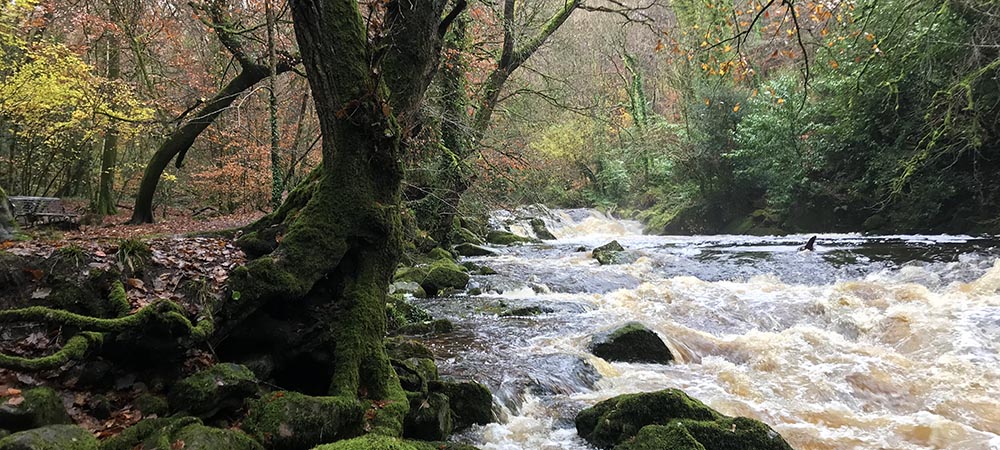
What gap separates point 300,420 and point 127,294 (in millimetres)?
1486

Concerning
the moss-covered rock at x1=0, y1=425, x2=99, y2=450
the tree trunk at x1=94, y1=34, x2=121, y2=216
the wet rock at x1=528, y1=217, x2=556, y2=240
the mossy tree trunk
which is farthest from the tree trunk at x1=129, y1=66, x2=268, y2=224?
the wet rock at x1=528, y1=217, x2=556, y2=240

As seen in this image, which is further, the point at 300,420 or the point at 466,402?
the point at 466,402

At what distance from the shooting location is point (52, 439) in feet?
8.25

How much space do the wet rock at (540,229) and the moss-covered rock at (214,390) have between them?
1941 centimetres

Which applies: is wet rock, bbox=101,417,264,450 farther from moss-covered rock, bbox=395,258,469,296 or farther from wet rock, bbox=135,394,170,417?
moss-covered rock, bbox=395,258,469,296

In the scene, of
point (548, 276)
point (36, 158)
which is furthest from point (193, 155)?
point (548, 276)

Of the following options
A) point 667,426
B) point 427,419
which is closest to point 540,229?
point 427,419

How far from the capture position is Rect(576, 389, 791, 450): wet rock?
149 inches

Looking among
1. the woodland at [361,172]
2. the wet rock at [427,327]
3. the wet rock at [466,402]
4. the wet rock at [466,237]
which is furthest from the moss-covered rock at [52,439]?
the wet rock at [466,237]

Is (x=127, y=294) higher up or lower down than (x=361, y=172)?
lower down

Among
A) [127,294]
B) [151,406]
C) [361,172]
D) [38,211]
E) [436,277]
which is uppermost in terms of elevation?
[361,172]

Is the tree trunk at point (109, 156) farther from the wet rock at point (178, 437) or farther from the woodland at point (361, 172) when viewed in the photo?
the wet rock at point (178, 437)

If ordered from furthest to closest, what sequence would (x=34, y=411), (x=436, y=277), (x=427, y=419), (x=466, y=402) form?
(x=436, y=277), (x=466, y=402), (x=427, y=419), (x=34, y=411)

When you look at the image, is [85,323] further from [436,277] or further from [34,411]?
[436,277]
